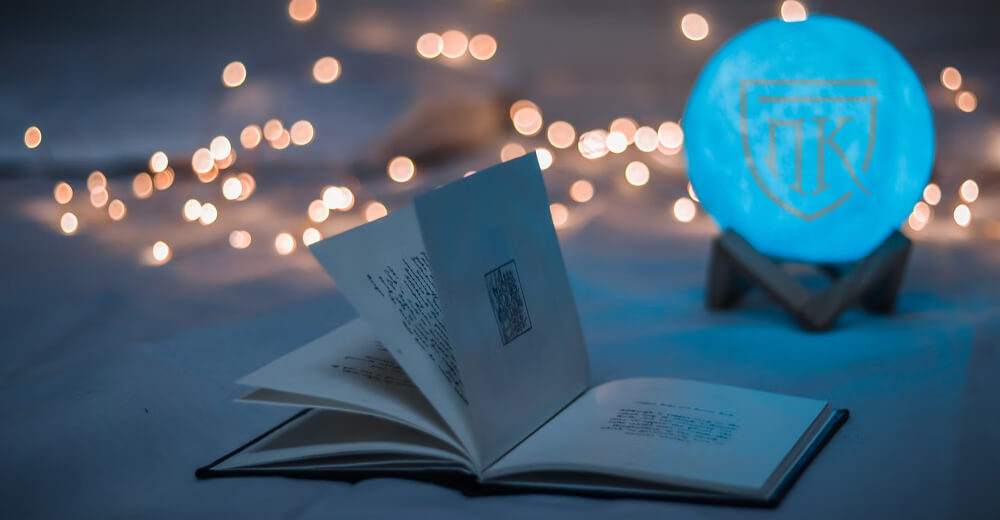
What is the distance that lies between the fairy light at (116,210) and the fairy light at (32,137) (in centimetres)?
28

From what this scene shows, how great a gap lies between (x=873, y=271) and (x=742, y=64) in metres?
0.34

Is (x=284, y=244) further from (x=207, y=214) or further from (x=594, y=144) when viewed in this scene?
(x=594, y=144)

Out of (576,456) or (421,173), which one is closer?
(576,456)

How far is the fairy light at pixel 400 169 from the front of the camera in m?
2.18

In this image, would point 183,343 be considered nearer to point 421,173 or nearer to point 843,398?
point 843,398

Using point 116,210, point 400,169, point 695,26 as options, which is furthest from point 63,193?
point 695,26

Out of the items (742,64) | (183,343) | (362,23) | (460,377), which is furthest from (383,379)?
(362,23)

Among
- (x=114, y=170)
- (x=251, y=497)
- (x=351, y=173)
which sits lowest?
(x=251, y=497)

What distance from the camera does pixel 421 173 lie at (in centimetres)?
225

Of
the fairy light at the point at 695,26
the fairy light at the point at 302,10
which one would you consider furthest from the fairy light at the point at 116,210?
the fairy light at the point at 695,26

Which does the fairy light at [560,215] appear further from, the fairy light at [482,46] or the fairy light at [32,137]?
the fairy light at [32,137]

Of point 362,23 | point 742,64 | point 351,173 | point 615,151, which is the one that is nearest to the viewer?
point 742,64

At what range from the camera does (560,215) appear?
1866mm

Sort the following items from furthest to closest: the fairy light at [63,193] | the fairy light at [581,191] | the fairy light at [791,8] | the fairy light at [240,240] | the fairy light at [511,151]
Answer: the fairy light at [791,8]
the fairy light at [511,151]
the fairy light at [581,191]
the fairy light at [63,193]
the fairy light at [240,240]
